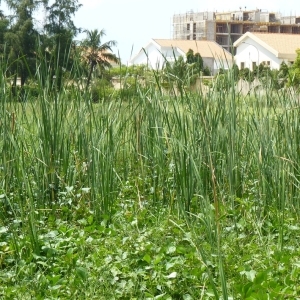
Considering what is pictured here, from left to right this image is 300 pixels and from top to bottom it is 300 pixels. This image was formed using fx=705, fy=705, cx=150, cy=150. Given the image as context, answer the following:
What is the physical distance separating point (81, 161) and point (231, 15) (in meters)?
75.3

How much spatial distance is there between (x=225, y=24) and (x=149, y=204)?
236 feet

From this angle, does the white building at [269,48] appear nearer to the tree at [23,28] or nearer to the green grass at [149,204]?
the tree at [23,28]

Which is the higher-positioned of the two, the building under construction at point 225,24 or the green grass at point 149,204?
the building under construction at point 225,24

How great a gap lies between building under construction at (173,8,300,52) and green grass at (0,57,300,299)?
66.3m

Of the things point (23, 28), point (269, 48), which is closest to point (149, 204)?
point (23, 28)

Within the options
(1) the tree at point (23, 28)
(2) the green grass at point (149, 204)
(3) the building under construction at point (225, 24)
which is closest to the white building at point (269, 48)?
(1) the tree at point (23, 28)

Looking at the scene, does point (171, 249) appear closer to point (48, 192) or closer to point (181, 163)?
point (181, 163)

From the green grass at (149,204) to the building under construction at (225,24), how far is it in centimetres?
6631

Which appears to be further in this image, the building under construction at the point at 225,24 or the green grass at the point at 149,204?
the building under construction at the point at 225,24

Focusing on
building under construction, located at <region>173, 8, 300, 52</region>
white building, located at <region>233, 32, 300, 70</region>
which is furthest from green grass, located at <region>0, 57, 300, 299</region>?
building under construction, located at <region>173, 8, 300, 52</region>

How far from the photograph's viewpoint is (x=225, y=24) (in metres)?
73.2

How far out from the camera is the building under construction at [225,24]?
2795 inches

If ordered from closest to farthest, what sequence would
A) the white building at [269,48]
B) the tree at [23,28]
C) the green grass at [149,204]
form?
the green grass at [149,204] → the tree at [23,28] → the white building at [269,48]

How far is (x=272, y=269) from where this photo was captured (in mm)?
2250
